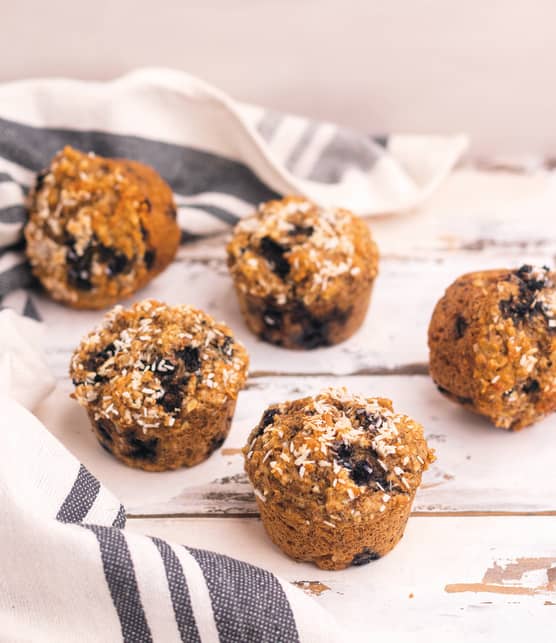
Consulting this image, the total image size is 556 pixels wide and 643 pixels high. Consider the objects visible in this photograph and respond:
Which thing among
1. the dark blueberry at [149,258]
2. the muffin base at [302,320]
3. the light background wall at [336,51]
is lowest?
the muffin base at [302,320]

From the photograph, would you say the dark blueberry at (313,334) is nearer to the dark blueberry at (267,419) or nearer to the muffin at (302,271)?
the muffin at (302,271)

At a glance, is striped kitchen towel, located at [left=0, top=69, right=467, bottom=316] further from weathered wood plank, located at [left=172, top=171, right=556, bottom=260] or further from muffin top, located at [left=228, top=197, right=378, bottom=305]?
muffin top, located at [left=228, top=197, right=378, bottom=305]

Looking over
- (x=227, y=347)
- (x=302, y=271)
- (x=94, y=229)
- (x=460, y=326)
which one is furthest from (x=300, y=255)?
(x=94, y=229)

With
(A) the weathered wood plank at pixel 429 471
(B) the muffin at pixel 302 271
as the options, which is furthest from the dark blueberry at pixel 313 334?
(A) the weathered wood plank at pixel 429 471

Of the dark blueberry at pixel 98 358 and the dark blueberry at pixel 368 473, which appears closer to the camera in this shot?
the dark blueberry at pixel 368 473

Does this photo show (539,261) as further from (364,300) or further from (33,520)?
(33,520)

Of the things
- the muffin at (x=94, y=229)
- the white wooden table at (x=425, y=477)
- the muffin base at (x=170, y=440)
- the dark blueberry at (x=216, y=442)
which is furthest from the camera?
the muffin at (x=94, y=229)

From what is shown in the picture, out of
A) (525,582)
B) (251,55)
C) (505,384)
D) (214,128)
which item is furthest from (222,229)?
(525,582)
